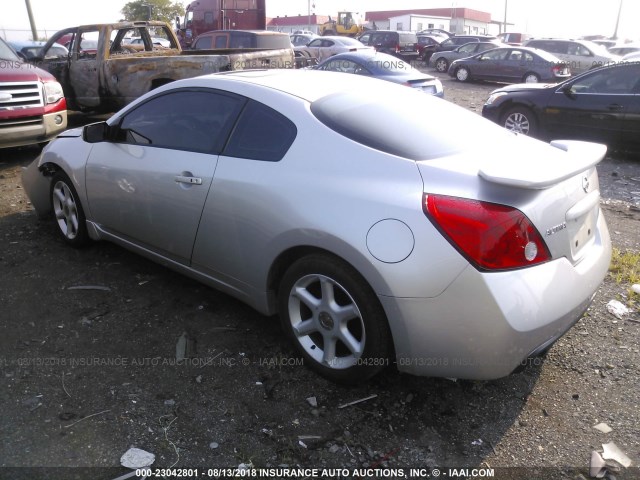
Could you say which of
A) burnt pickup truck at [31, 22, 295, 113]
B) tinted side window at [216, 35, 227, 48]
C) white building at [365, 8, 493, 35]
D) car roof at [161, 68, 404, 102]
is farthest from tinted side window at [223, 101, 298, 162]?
white building at [365, 8, 493, 35]

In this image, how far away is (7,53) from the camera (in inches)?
340

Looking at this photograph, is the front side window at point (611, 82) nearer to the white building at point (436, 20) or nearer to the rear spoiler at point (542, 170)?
the rear spoiler at point (542, 170)

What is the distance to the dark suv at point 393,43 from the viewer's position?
2869 cm

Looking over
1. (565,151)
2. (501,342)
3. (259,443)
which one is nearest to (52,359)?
(259,443)

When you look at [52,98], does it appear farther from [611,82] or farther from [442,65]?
[442,65]

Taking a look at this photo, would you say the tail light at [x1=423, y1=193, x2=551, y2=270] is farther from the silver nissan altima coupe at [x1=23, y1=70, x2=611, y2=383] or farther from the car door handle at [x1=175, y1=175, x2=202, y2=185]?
the car door handle at [x1=175, y1=175, x2=202, y2=185]

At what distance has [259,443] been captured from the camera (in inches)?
104

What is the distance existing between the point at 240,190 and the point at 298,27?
6799cm

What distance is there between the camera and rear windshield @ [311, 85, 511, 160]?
289cm

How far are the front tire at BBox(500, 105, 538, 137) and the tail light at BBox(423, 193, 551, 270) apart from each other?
7.25 metres

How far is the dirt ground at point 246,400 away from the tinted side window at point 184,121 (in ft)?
3.72

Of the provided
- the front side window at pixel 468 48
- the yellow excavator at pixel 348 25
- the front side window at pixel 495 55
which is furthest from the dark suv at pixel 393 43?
the yellow excavator at pixel 348 25

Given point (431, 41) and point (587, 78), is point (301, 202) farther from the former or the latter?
point (431, 41)

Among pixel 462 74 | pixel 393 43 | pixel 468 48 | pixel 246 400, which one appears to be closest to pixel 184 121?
pixel 246 400
